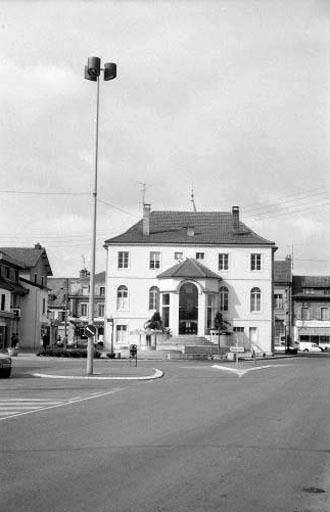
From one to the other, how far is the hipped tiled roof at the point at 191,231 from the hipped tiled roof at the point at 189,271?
2540 mm

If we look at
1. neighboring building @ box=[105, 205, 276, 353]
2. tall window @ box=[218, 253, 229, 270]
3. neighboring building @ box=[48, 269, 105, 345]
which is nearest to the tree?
neighboring building @ box=[105, 205, 276, 353]

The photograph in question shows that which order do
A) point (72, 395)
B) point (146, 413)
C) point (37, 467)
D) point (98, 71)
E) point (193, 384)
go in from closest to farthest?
point (37, 467)
point (146, 413)
point (72, 395)
point (193, 384)
point (98, 71)

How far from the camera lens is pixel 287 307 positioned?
97.9 metres

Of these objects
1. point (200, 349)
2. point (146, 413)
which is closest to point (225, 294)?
point (200, 349)

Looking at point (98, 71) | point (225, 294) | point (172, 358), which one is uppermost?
point (98, 71)

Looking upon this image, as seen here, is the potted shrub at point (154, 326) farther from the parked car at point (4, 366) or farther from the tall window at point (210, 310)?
the parked car at point (4, 366)

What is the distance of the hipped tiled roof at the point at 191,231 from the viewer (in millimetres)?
69750

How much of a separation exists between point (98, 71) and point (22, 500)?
22.8 m

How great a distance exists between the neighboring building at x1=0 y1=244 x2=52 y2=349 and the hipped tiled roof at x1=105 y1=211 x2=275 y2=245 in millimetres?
10055

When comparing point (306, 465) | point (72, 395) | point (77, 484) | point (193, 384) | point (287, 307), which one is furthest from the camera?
point (287, 307)

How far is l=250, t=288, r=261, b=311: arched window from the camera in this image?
226ft

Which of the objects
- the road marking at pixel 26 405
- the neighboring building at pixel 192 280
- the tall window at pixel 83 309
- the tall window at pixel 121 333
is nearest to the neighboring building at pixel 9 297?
the neighboring building at pixel 192 280

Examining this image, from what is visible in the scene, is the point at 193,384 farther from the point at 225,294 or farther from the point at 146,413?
the point at 225,294

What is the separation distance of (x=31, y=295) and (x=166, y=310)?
50.2ft
